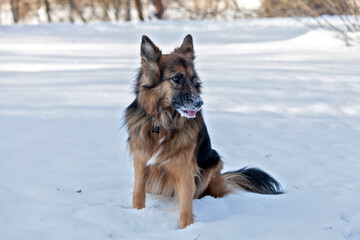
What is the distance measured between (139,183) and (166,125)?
0.62 metres

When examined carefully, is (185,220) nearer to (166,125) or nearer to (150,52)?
(166,125)

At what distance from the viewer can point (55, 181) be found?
4.56m

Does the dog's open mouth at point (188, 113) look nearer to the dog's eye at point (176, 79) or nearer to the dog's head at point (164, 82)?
the dog's head at point (164, 82)

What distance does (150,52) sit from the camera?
3684 mm

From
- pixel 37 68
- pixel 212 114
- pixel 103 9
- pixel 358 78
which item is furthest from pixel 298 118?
pixel 103 9

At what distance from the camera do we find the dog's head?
363 cm

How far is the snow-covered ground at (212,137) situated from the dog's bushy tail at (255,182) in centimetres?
10

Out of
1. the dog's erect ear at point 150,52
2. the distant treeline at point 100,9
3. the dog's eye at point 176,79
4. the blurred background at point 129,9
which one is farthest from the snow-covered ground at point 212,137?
the distant treeline at point 100,9

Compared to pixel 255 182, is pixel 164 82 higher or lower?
higher

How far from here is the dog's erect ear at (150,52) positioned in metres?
3.66

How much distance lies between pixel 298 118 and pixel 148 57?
404 cm

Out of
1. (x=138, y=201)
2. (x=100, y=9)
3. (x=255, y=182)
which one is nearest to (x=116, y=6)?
(x=100, y=9)

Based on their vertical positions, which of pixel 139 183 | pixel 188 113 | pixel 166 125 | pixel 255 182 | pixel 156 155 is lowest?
pixel 255 182

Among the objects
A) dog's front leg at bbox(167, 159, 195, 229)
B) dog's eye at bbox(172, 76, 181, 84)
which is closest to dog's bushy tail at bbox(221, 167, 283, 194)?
dog's front leg at bbox(167, 159, 195, 229)
